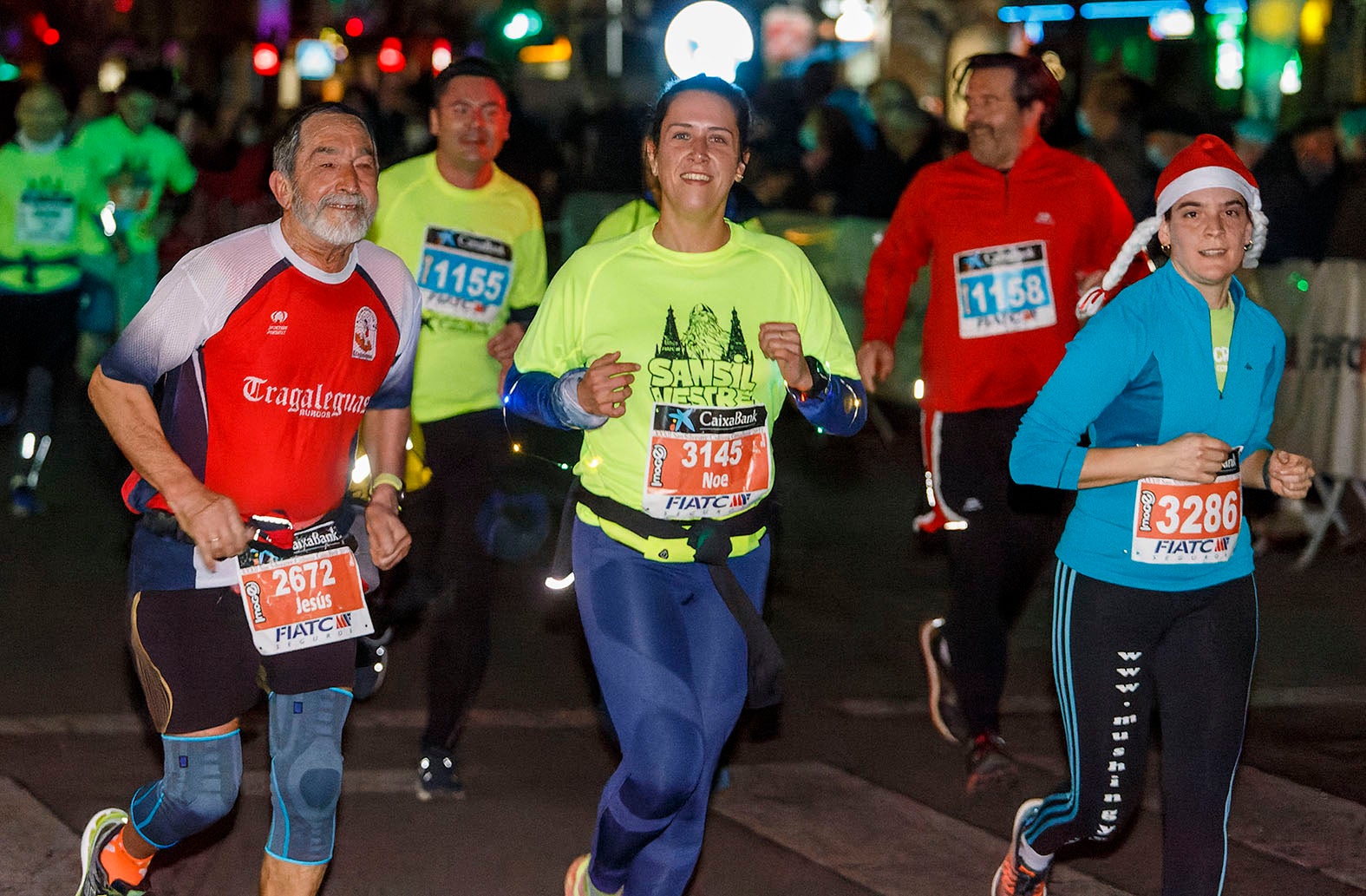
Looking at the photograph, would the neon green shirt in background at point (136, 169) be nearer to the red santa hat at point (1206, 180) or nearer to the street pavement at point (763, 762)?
the street pavement at point (763, 762)

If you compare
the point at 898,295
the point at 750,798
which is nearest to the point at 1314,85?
the point at 898,295

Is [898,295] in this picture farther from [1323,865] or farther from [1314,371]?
[1314,371]

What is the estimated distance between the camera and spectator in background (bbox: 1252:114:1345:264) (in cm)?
1103

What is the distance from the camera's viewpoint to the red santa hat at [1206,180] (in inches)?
166

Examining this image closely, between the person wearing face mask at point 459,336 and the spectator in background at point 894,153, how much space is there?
7678 mm

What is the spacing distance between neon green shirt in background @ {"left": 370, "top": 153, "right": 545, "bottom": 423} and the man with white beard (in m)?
1.69

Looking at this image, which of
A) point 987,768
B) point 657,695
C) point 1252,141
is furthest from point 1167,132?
point 657,695

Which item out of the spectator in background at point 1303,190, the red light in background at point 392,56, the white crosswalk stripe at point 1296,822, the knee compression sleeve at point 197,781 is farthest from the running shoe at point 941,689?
the red light in background at point 392,56

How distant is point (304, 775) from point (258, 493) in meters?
0.65

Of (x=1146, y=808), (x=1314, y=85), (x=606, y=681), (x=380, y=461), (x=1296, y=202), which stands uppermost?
(x=1314, y=85)

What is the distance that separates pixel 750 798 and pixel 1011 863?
127 cm

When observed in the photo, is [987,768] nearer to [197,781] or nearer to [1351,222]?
[197,781]

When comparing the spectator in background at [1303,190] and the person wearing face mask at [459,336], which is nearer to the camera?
the person wearing face mask at [459,336]

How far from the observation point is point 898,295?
6480 mm
